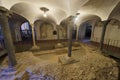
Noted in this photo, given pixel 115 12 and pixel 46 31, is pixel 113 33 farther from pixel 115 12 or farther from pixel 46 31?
pixel 46 31

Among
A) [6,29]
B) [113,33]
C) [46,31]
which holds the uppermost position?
[46,31]

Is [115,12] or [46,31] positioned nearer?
[115,12]

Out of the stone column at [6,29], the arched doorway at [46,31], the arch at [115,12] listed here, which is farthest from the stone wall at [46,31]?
the stone column at [6,29]

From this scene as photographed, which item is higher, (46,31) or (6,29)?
(46,31)

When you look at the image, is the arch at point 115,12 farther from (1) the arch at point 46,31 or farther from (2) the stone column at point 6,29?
(1) the arch at point 46,31

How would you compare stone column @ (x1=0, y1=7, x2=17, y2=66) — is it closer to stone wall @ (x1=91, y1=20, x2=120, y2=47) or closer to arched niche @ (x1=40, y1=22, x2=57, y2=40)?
arched niche @ (x1=40, y1=22, x2=57, y2=40)

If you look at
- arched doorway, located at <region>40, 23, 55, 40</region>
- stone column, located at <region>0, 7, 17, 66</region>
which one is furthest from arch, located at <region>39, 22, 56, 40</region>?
stone column, located at <region>0, 7, 17, 66</region>

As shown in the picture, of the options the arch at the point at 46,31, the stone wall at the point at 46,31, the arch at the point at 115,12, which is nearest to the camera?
the arch at the point at 115,12

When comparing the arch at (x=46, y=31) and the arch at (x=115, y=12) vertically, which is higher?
the arch at (x=115, y=12)

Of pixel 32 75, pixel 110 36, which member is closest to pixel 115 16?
pixel 110 36

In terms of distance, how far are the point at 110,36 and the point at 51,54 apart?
256 inches

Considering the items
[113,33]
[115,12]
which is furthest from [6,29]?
[113,33]

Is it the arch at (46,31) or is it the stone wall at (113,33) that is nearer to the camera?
the stone wall at (113,33)

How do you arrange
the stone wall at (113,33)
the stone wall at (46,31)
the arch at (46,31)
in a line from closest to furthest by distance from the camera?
the stone wall at (113,33) < the stone wall at (46,31) < the arch at (46,31)
